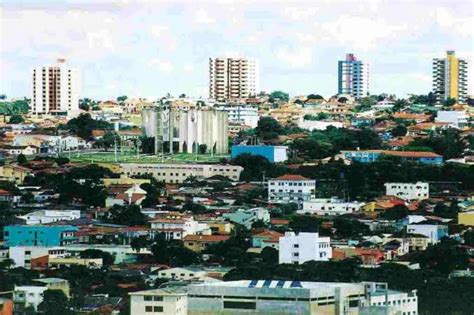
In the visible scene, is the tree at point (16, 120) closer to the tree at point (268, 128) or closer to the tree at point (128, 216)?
the tree at point (268, 128)

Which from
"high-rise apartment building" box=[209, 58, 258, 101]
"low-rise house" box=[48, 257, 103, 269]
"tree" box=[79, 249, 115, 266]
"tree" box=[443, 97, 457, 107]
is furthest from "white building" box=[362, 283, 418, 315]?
"high-rise apartment building" box=[209, 58, 258, 101]

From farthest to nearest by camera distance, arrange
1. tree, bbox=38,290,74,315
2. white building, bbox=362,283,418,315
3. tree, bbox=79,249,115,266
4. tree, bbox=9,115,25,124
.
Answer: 1. tree, bbox=9,115,25,124
2. tree, bbox=79,249,115,266
3. tree, bbox=38,290,74,315
4. white building, bbox=362,283,418,315

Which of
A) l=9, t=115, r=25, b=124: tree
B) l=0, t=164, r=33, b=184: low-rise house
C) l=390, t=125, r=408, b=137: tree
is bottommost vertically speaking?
l=0, t=164, r=33, b=184: low-rise house

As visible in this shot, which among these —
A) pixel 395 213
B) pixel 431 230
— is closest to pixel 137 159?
pixel 395 213

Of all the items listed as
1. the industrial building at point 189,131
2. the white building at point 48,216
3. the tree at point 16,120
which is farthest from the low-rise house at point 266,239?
the tree at point 16,120

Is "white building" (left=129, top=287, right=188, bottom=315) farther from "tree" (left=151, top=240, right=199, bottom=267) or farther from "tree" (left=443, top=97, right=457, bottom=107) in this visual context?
"tree" (left=443, top=97, right=457, bottom=107)
